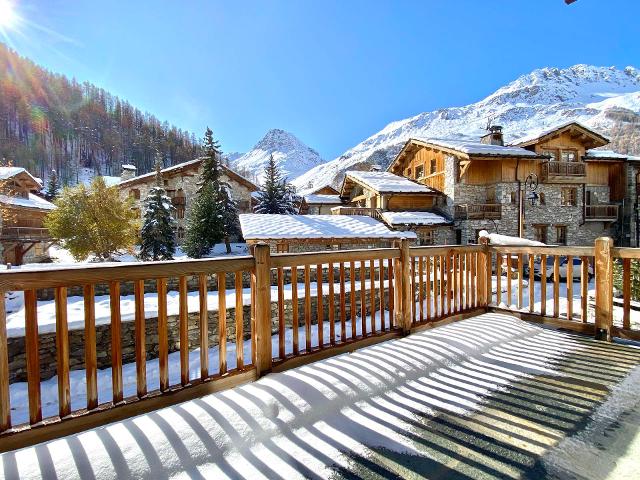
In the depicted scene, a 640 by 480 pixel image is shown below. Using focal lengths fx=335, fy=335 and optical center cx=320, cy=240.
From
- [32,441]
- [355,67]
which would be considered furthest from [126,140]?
[32,441]

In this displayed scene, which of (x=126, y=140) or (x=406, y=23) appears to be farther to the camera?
(x=126, y=140)

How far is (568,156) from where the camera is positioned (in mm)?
20094

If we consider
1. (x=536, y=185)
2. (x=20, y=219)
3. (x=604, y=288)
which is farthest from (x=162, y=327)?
(x=20, y=219)

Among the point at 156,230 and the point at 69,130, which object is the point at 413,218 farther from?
the point at 69,130

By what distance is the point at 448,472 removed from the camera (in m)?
1.55

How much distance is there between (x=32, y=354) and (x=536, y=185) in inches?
878

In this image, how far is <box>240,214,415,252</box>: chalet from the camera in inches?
516

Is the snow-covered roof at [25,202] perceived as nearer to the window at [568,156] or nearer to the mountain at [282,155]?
the window at [568,156]

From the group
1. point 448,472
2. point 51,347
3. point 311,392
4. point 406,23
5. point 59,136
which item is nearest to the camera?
point 448,472

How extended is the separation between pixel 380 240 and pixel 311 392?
1355 centimetres

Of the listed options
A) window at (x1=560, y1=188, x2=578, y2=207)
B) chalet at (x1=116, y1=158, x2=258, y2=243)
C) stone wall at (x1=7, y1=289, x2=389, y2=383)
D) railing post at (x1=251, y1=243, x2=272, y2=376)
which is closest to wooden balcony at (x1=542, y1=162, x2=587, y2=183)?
window at (x1=560, y1=188, x2=578, y2=207)

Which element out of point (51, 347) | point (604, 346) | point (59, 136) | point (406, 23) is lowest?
point (51, 347)

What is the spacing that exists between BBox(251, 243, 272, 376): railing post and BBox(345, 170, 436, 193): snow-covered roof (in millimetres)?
16997

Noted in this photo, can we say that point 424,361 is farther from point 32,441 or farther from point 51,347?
point 51,347
